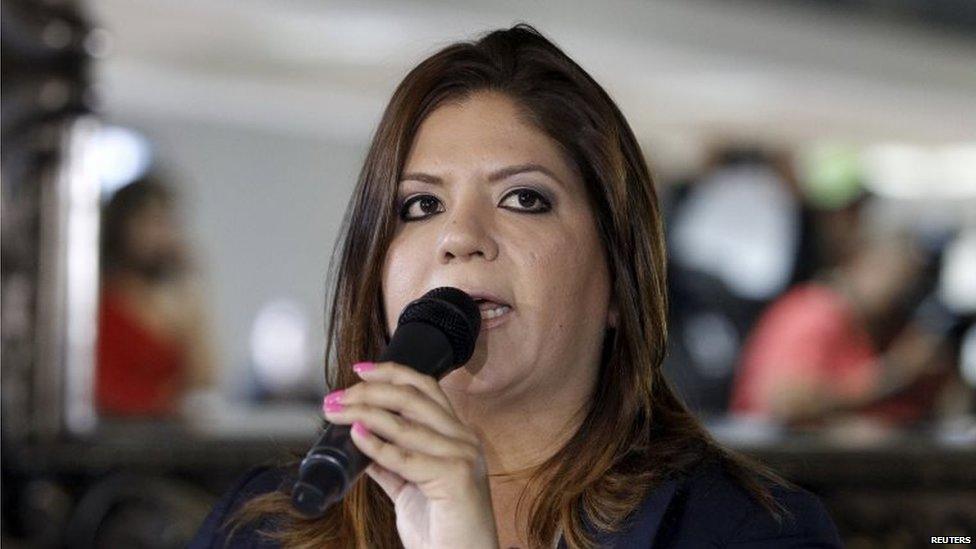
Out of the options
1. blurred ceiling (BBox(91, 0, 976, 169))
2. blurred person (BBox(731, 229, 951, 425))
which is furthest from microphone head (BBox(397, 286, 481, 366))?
blurred ceiling (BBox(91, 0, 976, 169))

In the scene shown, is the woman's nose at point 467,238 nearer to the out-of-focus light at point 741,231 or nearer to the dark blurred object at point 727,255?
the dark blurred object at point 727,255

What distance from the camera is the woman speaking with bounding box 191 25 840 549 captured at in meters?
1.23

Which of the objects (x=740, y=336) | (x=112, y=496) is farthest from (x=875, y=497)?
(x=740, y=336)

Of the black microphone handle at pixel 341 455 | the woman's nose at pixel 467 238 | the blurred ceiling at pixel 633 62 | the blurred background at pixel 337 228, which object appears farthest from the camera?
the blurred ceiling at pixel 633 62

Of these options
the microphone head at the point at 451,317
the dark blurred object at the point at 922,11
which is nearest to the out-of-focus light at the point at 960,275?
the dark blurred object at the point at 922,11

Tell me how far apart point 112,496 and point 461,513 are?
232cm

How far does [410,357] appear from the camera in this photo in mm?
1038

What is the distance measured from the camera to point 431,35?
7.62 metres

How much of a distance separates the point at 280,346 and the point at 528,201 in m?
8.30

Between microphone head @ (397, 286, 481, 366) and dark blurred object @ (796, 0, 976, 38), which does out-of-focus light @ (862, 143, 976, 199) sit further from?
microphone head @ (397, 286, 481, 366)

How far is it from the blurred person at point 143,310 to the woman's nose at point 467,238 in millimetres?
2785

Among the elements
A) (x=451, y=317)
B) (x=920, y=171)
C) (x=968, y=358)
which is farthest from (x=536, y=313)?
(x=920, y=171)

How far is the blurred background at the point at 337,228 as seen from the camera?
329cm

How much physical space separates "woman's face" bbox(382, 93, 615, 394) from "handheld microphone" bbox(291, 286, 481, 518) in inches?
2.1
